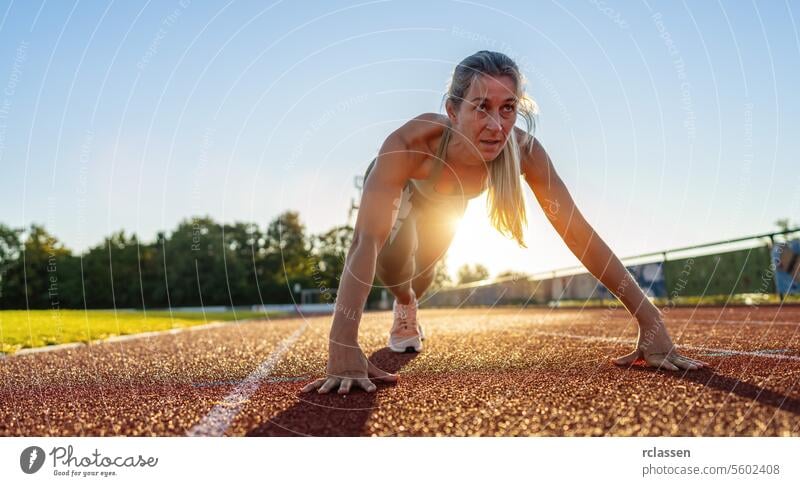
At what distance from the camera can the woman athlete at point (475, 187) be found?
2.63m

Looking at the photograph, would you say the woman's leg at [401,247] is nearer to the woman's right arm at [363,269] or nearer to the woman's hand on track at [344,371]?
the woman's right arm at [363,269]

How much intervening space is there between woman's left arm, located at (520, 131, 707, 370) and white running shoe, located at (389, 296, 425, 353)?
1807 mm

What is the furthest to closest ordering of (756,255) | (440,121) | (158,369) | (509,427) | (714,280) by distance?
(714,280) < (756,255) < (158,369) < (440,121) < (509,427)

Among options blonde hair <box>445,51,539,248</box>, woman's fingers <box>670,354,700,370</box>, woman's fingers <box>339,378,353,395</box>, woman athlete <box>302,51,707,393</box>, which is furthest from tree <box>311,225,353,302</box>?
woman's fingers <box>670,354,700,370</box>

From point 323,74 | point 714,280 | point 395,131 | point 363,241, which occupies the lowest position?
point 714,280

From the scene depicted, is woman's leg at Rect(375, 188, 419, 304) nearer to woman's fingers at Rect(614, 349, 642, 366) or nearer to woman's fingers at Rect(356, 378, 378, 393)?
woman's fingers at Rect(356, 378, 378, 393)

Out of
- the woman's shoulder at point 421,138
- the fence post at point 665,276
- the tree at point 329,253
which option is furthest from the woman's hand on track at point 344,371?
the fence post at point 665,276

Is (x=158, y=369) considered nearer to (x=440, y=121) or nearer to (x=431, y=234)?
(x=431, y=234)

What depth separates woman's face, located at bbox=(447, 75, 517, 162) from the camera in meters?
3.00

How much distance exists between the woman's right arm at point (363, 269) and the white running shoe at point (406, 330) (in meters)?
1.89
